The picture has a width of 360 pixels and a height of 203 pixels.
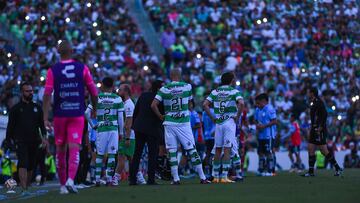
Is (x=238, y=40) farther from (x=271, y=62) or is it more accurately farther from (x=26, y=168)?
(x=26, y=168)

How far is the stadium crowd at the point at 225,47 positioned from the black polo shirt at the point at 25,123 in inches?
514

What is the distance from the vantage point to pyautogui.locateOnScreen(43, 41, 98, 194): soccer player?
1487 cm

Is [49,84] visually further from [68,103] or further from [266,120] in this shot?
[266,120]

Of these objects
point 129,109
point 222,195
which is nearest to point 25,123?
point 129,109

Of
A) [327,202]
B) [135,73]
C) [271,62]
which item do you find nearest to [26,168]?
[327,202]

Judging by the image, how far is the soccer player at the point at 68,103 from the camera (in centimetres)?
1487

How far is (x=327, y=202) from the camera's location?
41.7ft

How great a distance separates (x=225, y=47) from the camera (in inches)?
1560

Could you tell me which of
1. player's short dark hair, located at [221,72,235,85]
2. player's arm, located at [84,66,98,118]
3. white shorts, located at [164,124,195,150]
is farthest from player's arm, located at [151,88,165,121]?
player's arm, located at [84,66,98,118]

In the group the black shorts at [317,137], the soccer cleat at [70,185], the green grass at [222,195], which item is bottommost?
the green grass at [222,195]

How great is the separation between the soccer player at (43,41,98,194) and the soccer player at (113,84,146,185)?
4184mm

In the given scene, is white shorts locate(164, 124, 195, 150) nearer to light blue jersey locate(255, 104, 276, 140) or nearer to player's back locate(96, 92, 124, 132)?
player's back locate(96, 92, 124, 132)

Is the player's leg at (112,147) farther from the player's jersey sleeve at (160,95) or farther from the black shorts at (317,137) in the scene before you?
the black shorts at (317,137)

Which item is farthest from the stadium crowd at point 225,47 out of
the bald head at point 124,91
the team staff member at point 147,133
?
the team staff member at point 147,133
